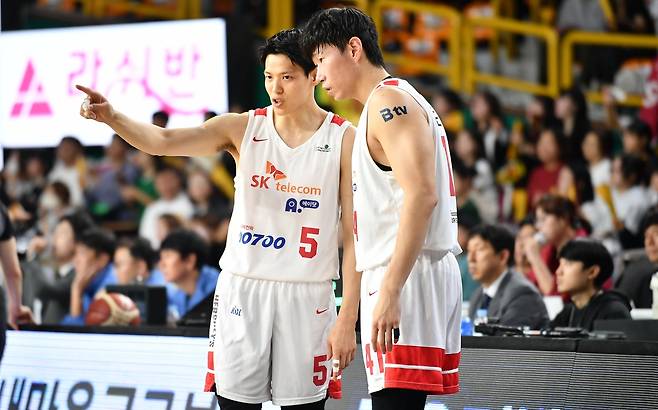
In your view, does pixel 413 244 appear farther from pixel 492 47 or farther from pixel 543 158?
pixel 492 47

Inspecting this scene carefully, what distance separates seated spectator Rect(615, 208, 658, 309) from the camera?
8398 millimetres

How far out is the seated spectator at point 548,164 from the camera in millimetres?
11617

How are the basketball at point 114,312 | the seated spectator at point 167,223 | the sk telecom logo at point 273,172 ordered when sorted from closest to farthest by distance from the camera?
the sk telecom logo at point 273,172 < the basketball at point 114,312 < the seated spectator at point 167,223

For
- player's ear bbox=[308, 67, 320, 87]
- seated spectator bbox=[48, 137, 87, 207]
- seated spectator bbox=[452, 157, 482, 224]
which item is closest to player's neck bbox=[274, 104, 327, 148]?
player's ear bbox=[308, 67, 320, 87]

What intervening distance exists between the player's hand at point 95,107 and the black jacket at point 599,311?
3.60 meters

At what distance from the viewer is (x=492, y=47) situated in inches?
615

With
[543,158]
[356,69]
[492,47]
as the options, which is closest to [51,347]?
[356,69]

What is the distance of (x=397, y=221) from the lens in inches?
170

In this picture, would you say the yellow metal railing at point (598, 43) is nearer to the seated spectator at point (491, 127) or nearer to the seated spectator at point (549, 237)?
the seated spectator at point (491, 127)

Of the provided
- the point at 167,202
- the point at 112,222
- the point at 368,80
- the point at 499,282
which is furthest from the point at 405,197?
A: the point at 112,222

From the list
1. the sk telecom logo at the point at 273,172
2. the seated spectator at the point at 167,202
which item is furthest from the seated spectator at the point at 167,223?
the sk telecom logo at the point at 273,172

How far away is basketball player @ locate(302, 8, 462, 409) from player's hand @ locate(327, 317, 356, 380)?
16 cm

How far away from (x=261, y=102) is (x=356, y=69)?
417 inches

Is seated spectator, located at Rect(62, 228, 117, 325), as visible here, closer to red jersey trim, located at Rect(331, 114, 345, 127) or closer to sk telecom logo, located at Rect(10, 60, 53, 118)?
sk telecom logo, located at Rect(10, 60, 53, 118)
